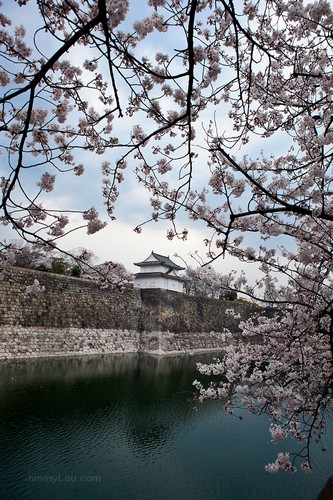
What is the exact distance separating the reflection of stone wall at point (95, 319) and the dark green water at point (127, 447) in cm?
216

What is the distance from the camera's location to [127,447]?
18.8 feet

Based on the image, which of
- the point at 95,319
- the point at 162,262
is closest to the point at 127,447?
the point at 95,319

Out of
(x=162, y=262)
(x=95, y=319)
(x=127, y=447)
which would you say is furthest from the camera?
(x=162, y=262)

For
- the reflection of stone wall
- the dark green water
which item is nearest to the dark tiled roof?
the reflection of stone wall

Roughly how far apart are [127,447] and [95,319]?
32.0 ft

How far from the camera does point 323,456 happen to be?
6.11m

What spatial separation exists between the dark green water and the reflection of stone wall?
2.16m

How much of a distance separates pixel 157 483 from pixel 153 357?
1151 centimetres

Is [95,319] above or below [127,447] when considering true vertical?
above

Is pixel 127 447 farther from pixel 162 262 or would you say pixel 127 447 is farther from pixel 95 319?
pixel 162 262

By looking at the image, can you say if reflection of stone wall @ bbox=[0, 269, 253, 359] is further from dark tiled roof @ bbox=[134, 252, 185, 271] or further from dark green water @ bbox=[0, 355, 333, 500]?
dark tiled roof @ bbox=[134, 252, 185, 271]

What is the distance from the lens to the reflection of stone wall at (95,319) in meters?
11.7

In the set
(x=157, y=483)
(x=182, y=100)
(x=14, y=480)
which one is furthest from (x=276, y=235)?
(x=14, y=480)

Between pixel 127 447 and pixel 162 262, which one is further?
pixel 162 262
